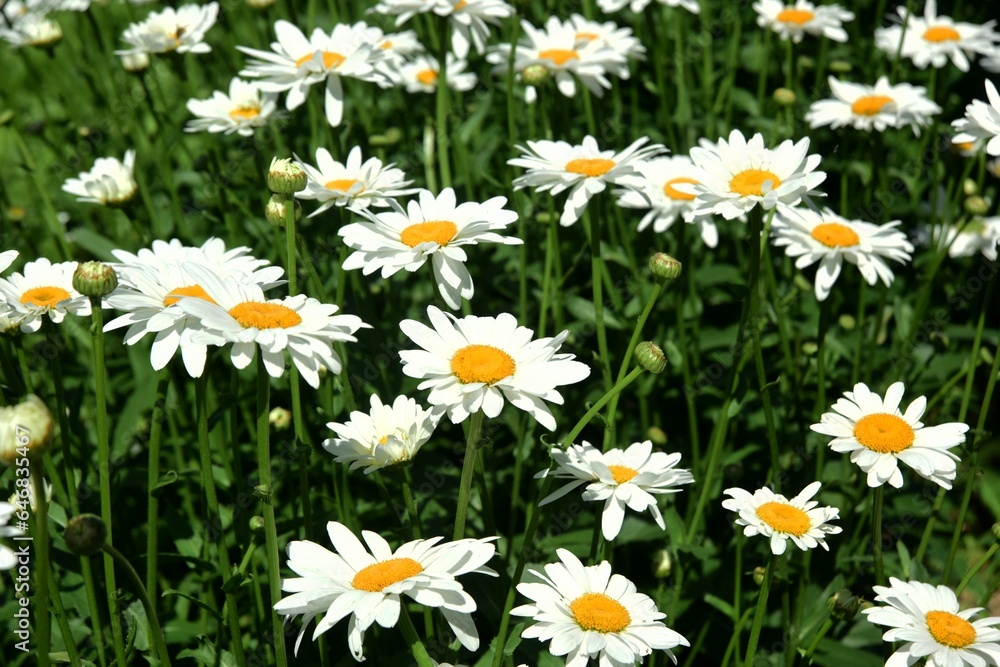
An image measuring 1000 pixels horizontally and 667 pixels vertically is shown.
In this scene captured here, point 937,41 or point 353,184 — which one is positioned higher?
point 353,184

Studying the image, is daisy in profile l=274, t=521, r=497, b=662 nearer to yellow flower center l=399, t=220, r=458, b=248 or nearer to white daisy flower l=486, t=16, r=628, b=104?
yellow flower center l=399, t=220, r=458, b=248

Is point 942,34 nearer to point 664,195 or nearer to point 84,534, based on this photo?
point 664,195

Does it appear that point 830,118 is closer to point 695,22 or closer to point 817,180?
point 817,180

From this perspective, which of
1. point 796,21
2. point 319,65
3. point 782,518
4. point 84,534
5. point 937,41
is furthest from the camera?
point 937,41

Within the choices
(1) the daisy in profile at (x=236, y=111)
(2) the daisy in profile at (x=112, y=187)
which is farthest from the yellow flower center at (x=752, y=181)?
(2) the daisy in profile at (x=112, y=187)

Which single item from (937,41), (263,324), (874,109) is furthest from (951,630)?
(937,41)

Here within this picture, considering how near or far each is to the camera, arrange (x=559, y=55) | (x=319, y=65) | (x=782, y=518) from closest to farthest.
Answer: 1. (x=782, y=518)
2. (x=319, y=65)
3. (x=559, y=55)
